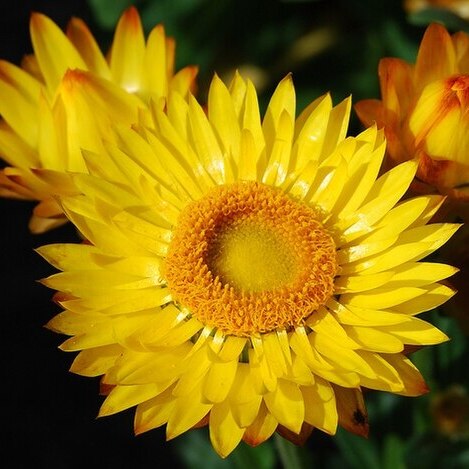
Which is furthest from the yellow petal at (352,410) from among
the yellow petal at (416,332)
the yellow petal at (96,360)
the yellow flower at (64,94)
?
the yellow flower at (64,94)

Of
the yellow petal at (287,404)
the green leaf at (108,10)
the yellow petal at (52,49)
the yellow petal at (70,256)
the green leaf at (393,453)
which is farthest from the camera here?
the green leaf at (108,10)

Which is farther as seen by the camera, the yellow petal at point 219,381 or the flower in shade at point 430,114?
the flower in shade at point 430,114

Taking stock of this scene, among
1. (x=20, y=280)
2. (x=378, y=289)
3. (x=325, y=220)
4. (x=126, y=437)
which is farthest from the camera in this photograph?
(x=20, y=280)

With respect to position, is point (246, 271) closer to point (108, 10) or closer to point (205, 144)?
point (205, 144)

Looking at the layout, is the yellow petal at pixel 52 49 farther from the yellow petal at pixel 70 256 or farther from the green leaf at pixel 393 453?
the green leaf at pixel 393 453

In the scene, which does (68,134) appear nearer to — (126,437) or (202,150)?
(202,150)

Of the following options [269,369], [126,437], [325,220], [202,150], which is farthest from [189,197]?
[126,437]
